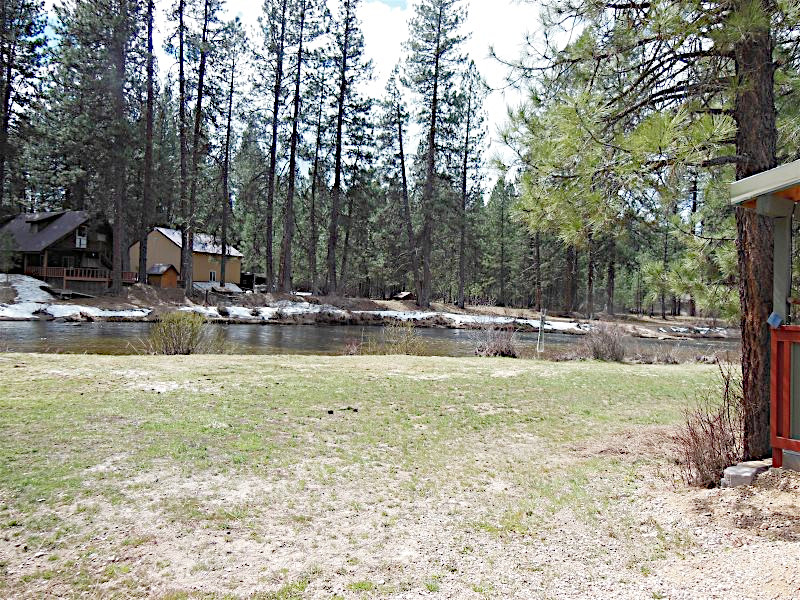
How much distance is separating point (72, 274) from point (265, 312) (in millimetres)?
12134

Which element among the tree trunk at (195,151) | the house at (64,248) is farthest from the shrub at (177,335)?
the house at (64,248)

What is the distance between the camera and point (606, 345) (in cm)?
1406

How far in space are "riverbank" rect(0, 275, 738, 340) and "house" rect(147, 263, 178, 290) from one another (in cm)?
1152

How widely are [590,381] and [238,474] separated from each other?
6.45 meters

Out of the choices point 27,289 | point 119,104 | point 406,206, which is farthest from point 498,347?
point 27,289

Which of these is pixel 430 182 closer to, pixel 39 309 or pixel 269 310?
pixel 269 310

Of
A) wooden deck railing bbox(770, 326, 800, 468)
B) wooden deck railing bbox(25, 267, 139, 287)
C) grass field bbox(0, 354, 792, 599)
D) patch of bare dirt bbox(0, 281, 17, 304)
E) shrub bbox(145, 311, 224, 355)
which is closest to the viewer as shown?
grass field bbox(0, 354, 792, 599)

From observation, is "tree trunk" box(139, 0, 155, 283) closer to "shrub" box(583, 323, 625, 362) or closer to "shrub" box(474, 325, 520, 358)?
"shrub" box(474, 325, 520, 358)

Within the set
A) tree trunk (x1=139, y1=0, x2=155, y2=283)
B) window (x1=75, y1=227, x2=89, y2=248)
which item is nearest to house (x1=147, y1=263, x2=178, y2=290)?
window (x1=75, y1=227, x2=89, y2=248)

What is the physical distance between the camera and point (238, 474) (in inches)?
157

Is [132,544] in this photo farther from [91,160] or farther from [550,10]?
[91,160]

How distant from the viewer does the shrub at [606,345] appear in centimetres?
1397

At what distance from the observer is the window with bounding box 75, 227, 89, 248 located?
32.3 meters

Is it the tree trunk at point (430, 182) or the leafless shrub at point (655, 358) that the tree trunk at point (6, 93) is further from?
the leafless shrub at point (655, 358)
